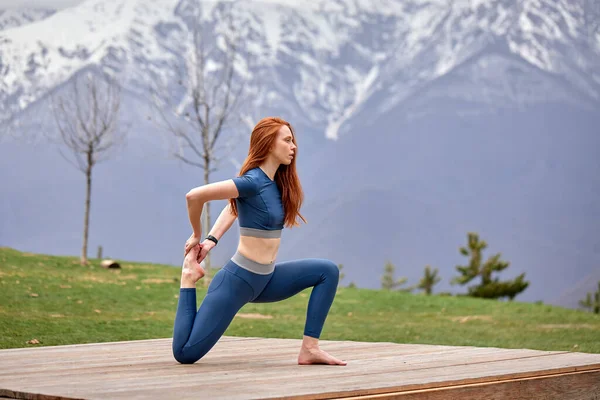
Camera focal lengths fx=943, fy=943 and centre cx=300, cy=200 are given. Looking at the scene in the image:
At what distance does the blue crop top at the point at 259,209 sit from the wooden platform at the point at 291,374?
795 mm

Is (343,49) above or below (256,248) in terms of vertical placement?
above

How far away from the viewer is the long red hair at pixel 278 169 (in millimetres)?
5609

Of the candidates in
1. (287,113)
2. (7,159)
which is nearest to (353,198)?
(287,113)

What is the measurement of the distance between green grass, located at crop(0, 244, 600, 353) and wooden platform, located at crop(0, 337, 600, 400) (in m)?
4.38

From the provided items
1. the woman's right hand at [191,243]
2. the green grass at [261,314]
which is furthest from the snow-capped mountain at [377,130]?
the woman's right hand at [191,243]

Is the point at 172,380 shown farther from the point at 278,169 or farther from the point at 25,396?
the point at 278,169

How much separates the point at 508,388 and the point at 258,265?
158 centimetres

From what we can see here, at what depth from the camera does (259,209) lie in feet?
18.1

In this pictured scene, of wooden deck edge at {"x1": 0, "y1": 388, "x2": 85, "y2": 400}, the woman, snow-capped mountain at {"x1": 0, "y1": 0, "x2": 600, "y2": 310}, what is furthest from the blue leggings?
snow-capped mountain at {"x1": 0, "y1": 0, "x2": 600, "y2": 310}

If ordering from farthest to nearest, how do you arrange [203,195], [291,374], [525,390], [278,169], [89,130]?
1. [89,130]
2. [278,169]
3. [525,390]
4. [203,195]
5. [291,374]

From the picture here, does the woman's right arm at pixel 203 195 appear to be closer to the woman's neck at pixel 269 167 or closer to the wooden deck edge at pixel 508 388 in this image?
the woman's neck at pixel 269 167

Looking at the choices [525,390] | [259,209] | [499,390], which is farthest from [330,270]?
[525,390]

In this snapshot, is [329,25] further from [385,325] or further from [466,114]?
[385,325]

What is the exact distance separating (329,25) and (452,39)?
25745 mm
